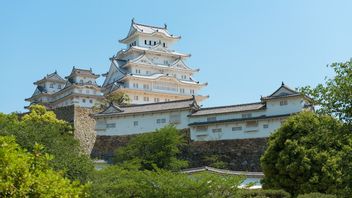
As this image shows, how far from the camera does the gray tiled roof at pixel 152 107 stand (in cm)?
3953

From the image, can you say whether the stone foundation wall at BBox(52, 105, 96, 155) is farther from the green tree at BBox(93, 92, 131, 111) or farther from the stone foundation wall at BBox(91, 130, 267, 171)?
the green tree at BBox(93, 92, 131, 111)

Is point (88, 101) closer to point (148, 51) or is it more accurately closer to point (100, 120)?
point (148, 51)

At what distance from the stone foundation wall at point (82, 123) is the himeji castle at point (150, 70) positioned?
50.7ft

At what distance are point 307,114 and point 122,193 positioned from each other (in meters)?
11.4

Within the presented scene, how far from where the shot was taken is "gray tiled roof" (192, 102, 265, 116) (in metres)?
37.0

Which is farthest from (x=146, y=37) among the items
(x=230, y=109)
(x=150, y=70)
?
(x=230, y=109)

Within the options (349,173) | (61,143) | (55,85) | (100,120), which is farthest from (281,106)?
(55,85)

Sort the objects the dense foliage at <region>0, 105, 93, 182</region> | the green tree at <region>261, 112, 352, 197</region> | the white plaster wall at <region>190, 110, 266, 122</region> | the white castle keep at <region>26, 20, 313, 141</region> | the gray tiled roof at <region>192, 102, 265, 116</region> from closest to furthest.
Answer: the dense foliage at <region>0, 105, 93, 182</region>
the green tree at <region>261, 112, 352, 197</region>
the white castle keep at <region>26, 20, 313, 141</region>
the white plaster wall at <region>190, 110, 266, 122</region>
the gray tiled roof at <region>192, 102, 265, 116</region>

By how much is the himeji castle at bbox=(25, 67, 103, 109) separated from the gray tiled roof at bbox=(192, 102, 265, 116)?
22.9 m

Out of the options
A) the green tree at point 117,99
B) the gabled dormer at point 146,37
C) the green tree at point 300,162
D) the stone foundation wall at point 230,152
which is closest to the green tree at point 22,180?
the green tree at point 300,162

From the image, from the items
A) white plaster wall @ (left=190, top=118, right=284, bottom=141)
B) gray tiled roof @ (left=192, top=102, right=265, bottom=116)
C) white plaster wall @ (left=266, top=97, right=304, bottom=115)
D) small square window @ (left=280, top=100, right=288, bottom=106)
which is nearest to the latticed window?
gray tiled roof @ (left=192, top=102, right=265, bottom=116)

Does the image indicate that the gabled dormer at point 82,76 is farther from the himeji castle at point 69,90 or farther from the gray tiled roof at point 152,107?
the gray tiled roof at point 152,107

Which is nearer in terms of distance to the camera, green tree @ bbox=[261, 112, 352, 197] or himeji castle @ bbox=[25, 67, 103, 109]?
green tree @ bbox=[261, 112, 352, 197]

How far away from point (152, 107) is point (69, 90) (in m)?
22.5
